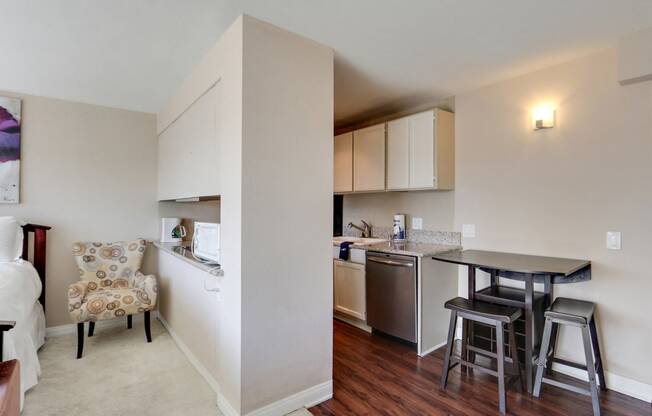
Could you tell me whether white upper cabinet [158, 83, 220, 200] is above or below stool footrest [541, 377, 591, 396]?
above

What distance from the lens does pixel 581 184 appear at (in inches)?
96.3

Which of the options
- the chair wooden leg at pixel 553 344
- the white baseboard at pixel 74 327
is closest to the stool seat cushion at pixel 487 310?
the chair wooden leg at pixel 553 344

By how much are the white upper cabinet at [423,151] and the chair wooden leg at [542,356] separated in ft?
4.60

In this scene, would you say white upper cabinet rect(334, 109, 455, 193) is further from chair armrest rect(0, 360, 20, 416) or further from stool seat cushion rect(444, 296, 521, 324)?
chair armrest rect(0, 360, 20, 416)

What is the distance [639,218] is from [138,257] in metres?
4.27

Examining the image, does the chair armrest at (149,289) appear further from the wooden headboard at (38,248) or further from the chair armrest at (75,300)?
the wooden headboard at (38,248)

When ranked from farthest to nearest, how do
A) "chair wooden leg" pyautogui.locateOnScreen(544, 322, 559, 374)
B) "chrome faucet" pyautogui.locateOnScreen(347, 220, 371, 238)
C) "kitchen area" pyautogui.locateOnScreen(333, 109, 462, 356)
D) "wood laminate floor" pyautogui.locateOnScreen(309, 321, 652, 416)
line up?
"chrome faucet" pyautogui.locateOnScreen(347, 220, 371, 238), "kitchen area" pyautogui.locateOnScreen(333, 109, 462, 356), "chair wooden leg" pyautogui.locateOnScreen(544, 322, 559, 374), "wood laminate floor" pyautogui.locateOnScreen(309, 321, 652, 416)

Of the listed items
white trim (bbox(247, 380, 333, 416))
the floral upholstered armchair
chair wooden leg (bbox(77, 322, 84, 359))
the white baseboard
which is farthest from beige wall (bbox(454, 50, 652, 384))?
the white baseboard

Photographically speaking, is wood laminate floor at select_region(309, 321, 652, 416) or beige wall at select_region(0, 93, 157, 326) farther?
beige wall at select_region(0, 93, 157, 326)

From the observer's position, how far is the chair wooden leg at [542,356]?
2117 millimetres

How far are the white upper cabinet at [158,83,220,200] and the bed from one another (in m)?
1.22

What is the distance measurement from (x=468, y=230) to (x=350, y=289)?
1289mm

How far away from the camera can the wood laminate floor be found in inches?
81.2

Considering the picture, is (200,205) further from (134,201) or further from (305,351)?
(305,351)
